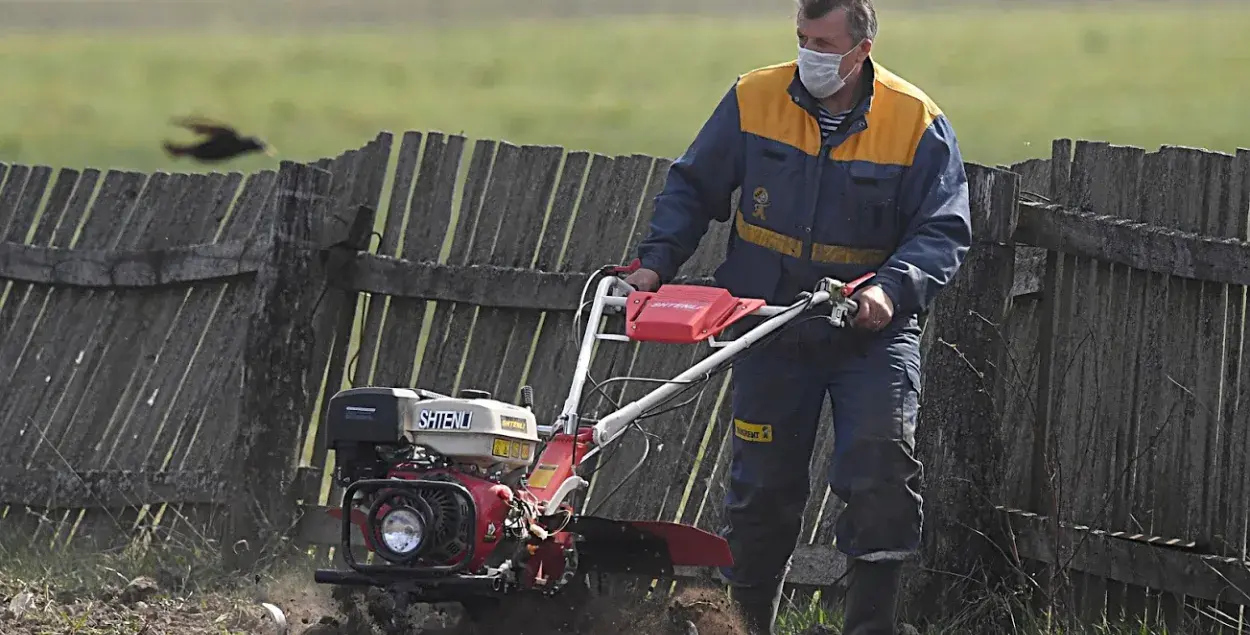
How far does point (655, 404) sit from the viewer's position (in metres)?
5.13

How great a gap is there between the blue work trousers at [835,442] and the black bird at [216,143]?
337cm

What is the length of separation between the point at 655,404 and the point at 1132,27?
36.2m

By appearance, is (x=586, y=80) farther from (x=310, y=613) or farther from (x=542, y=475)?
(x=542, y=475)

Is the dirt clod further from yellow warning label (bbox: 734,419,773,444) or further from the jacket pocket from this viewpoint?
the jacket pocket

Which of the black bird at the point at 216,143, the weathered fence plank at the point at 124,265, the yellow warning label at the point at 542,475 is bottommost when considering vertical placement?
the yellow warning label at the point at 542,475

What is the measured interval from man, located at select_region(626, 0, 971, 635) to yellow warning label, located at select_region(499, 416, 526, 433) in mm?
781

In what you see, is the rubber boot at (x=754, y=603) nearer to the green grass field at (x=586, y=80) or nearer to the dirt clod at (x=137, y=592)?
the dirt clod at (x=137, y=592)

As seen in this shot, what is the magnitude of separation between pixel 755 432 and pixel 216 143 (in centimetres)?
363

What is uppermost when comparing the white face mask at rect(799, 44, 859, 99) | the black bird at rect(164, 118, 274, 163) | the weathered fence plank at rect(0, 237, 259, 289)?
the black bird at rect(164, 118, 274, 163)

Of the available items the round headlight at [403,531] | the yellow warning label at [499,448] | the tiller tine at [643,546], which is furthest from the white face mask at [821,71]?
the round headlight at [403,531]

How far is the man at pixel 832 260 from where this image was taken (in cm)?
511

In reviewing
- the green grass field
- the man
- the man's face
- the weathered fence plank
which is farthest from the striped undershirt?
the green grass field

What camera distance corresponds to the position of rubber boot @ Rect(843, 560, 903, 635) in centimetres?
515

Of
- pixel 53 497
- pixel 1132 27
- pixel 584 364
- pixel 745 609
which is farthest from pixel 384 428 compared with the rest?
pixel 1132 27
